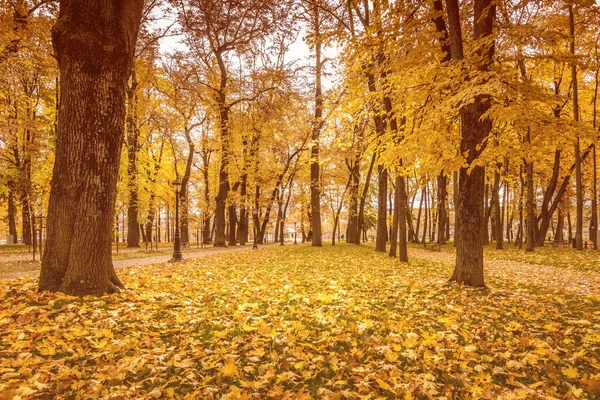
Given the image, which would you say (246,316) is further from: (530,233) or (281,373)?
(530,233)

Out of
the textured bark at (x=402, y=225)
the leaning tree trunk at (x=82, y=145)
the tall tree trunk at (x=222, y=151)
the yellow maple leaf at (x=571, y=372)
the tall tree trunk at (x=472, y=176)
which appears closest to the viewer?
the yellow maple leaf at (x=571, y=372)

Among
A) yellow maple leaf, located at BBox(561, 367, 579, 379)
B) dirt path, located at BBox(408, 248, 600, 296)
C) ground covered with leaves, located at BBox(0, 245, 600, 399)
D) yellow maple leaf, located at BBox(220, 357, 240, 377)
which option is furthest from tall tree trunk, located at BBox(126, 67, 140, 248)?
yellow maple leaf, located at BBox(561, 367, 579, 379)

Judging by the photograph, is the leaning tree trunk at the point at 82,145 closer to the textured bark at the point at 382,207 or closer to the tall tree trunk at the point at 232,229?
the textured bark at the point at 382,207

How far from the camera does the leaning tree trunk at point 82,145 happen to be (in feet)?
16.7

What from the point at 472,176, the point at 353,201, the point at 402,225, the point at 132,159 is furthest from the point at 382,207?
the point at 132,159

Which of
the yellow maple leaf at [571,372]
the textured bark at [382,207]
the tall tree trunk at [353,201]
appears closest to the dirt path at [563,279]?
the yellow maple leaf at [571,372]

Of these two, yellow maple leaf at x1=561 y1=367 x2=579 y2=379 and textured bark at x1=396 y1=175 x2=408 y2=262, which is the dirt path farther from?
yellow maple leaf at x1=561 y1=367 x2=579 y2=379

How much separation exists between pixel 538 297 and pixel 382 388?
199 inches

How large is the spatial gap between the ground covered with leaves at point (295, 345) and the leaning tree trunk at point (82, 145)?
55cm

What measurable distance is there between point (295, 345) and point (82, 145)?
4384 mm

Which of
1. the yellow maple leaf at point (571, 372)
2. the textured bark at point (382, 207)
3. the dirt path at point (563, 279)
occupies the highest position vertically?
the textured bark at point (382, 207)

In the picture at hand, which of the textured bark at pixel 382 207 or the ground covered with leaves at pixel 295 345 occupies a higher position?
the textured bark at pixel 382 207

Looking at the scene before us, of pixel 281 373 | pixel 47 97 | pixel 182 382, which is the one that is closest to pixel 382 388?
pixel 281 373

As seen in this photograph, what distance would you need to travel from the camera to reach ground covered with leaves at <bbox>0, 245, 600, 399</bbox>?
292 centimetres
